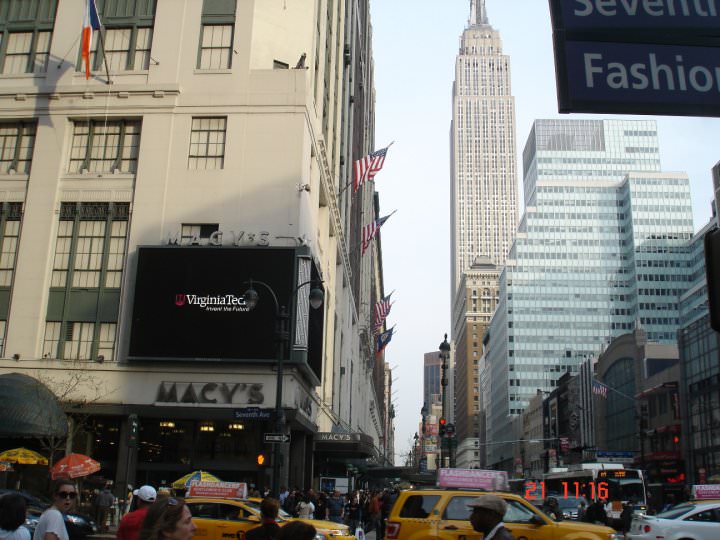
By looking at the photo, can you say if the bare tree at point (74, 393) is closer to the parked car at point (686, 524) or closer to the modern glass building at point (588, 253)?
the parked car at point (686, 524)

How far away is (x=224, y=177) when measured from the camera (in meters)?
37.4

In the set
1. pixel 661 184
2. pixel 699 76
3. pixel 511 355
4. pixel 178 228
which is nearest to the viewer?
pixel 699 76

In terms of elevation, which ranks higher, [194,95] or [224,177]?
[194,95]

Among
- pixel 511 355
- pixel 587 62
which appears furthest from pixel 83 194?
pixel 511 355

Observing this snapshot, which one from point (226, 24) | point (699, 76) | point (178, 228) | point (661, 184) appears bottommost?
point (699, 76)

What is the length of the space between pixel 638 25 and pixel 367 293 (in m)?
94.4

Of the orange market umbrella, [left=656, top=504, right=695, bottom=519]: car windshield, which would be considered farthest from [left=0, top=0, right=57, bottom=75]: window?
[left=656, top=504, right=695, bottom=519]: car windshield

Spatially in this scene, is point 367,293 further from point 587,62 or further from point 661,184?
point 587,62

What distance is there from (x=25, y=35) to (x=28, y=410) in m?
20.4

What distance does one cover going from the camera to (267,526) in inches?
337

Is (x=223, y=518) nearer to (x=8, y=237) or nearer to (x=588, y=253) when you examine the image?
(x=8, y=237)

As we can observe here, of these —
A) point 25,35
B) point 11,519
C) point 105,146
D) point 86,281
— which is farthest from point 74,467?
point 25,35

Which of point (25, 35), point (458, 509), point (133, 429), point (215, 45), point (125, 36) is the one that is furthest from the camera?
point (25, 35)

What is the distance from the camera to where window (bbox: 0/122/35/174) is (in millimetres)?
38875
